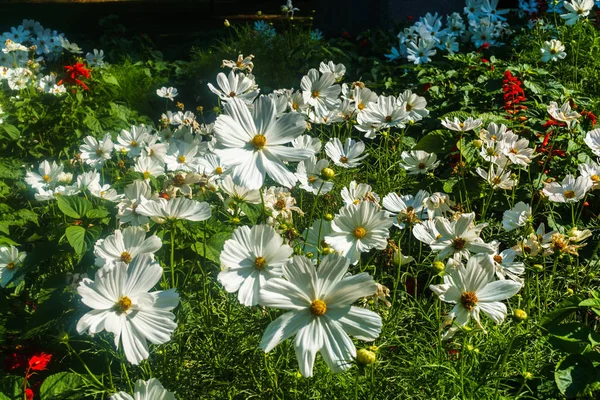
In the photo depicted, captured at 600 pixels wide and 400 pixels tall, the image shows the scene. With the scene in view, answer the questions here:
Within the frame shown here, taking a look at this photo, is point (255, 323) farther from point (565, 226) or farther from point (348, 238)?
point (565, 226)

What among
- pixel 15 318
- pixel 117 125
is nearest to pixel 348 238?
pixel 15 318

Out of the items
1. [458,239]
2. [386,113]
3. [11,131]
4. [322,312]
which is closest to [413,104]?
[386,113]

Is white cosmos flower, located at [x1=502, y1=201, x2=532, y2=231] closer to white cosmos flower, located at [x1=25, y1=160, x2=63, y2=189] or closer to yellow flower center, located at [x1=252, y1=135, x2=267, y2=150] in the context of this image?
yellow flower center, located at [x1=252, y1=135, x2=267, y2=150]

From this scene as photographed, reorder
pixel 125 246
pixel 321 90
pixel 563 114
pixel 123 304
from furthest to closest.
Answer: pixel 321 90 < pixel 563 114 < pixel 125 246 < pixel 123 304

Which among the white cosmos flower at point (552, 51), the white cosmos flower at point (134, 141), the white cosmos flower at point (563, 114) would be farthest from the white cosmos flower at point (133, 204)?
the white cosmos flower at point (552, 51)

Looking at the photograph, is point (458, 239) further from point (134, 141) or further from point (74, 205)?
point (134, 141)

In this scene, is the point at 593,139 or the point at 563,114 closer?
the point at 593,139
